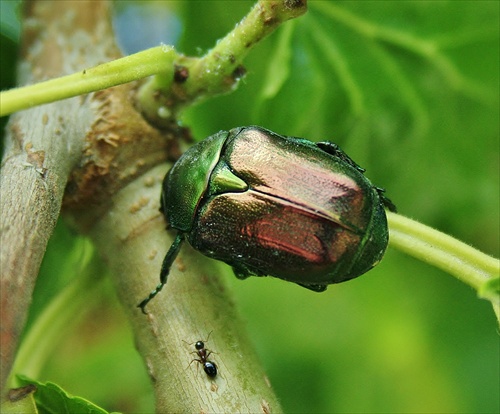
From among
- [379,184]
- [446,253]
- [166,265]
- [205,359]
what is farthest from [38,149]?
[379,184]

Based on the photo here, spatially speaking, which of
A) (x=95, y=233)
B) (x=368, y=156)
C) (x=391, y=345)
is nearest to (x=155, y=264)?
(x=95, y=233)

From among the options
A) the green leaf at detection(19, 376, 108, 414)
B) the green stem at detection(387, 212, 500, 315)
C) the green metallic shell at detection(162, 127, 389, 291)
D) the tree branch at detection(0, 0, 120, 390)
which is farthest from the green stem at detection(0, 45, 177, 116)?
the green stem at detection(387, 212, 500, 315)

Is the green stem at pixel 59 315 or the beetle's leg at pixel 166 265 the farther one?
the green stem at pixel 59 315

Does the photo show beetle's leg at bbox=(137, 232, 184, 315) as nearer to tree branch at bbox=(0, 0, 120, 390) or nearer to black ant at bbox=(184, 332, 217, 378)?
black ant at bbox=(184, 332, 217, 378)

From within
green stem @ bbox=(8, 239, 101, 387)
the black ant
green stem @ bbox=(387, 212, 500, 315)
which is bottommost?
green stem @ bbox=(8, 239, 101, 387)

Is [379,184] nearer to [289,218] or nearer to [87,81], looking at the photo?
[289,218]

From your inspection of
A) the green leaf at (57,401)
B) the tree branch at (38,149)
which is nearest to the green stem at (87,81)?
the tree branch at (38,149)

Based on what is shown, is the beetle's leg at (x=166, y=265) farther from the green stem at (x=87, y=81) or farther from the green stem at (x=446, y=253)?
the green stem at (x=446, y=253)
